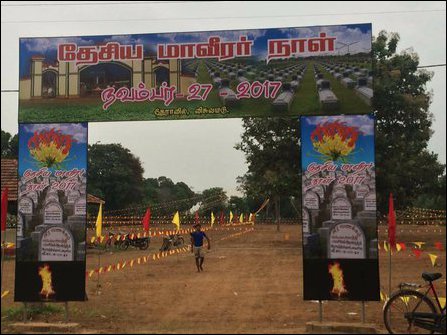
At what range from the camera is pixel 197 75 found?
8047 mm

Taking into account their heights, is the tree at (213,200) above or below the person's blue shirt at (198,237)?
above

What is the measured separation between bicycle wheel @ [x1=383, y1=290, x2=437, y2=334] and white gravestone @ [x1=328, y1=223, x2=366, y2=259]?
766mm

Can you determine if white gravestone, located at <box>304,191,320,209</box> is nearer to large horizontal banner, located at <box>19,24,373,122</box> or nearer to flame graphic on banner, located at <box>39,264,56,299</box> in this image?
large horizontal banner, located at <box>19,24,373,122</box>

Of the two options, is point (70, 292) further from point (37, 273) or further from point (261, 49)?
point (261, 49)

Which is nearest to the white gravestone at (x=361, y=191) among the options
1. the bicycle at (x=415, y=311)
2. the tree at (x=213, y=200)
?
the bicycle at (x=415, y=311)

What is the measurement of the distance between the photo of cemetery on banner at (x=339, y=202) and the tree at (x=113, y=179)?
3462 cm

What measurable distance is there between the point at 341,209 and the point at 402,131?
1705cm

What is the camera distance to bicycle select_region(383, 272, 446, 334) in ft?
22.3

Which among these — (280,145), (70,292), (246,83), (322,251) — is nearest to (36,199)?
(70,292)

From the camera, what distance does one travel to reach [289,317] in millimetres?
8664

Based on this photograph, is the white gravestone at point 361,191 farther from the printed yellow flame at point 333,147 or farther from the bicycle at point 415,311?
the bicycle at point 415,311

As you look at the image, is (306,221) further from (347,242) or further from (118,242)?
(118,242)

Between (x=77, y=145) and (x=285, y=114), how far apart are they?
3341 mm

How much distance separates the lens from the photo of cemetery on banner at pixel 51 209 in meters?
8.02
